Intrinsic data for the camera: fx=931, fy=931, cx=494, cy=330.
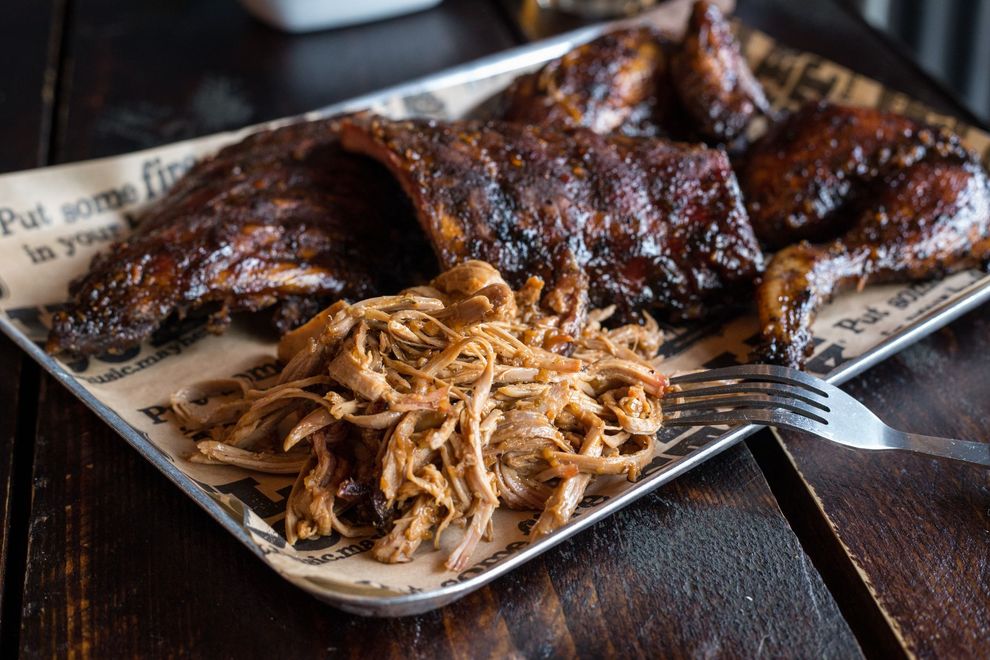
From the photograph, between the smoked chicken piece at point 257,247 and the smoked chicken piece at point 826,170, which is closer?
the smoked chicken piece at point 257,247

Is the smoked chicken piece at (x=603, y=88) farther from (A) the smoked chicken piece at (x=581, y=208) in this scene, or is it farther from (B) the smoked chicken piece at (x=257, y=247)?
(B) the smoked chicken piece at (x=257, y=247)

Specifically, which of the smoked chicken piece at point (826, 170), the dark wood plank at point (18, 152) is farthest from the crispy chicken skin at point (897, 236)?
the dark wood plank at point (18, 152)

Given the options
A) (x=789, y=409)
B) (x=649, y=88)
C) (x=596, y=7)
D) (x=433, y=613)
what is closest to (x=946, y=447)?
(x=789, y=409)

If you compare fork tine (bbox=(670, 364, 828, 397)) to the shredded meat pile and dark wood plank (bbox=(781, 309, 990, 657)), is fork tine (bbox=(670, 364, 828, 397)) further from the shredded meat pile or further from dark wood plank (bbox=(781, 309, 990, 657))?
dark wood plank (bbox=(781, 309, 990, 657))

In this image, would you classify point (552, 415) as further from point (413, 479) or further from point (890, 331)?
point (890, 331)

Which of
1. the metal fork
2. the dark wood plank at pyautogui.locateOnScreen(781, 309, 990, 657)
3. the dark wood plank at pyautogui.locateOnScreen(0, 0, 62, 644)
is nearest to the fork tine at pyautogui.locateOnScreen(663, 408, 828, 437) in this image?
the metal fork

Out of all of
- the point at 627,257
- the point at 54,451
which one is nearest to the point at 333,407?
the point at 54,451
